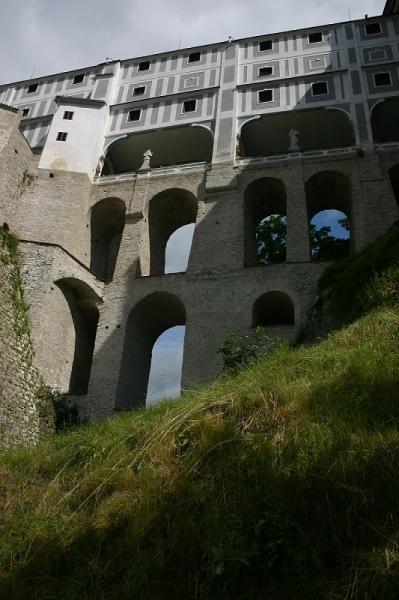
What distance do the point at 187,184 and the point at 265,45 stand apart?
32.1ft

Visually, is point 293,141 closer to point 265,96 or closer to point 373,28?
point 265,96

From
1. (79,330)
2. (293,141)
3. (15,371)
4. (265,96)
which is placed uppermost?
(265,96)

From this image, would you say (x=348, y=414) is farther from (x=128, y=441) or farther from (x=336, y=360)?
(x=128, y=441)

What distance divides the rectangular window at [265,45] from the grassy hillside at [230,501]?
22.2 m

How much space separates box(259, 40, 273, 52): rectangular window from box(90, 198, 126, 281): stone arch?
36.8 ft

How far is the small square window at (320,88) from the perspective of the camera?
22.4 m

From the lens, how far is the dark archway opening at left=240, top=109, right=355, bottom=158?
876 inches

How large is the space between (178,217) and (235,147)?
3.77 m

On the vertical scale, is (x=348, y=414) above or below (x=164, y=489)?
above

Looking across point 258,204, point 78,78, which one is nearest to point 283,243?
point 258,204

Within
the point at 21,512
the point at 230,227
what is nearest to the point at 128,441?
the point at 21,512

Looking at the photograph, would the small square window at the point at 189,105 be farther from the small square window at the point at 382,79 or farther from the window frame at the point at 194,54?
the small square window at the point at 382,79

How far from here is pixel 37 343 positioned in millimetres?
14758

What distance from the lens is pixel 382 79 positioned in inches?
871
